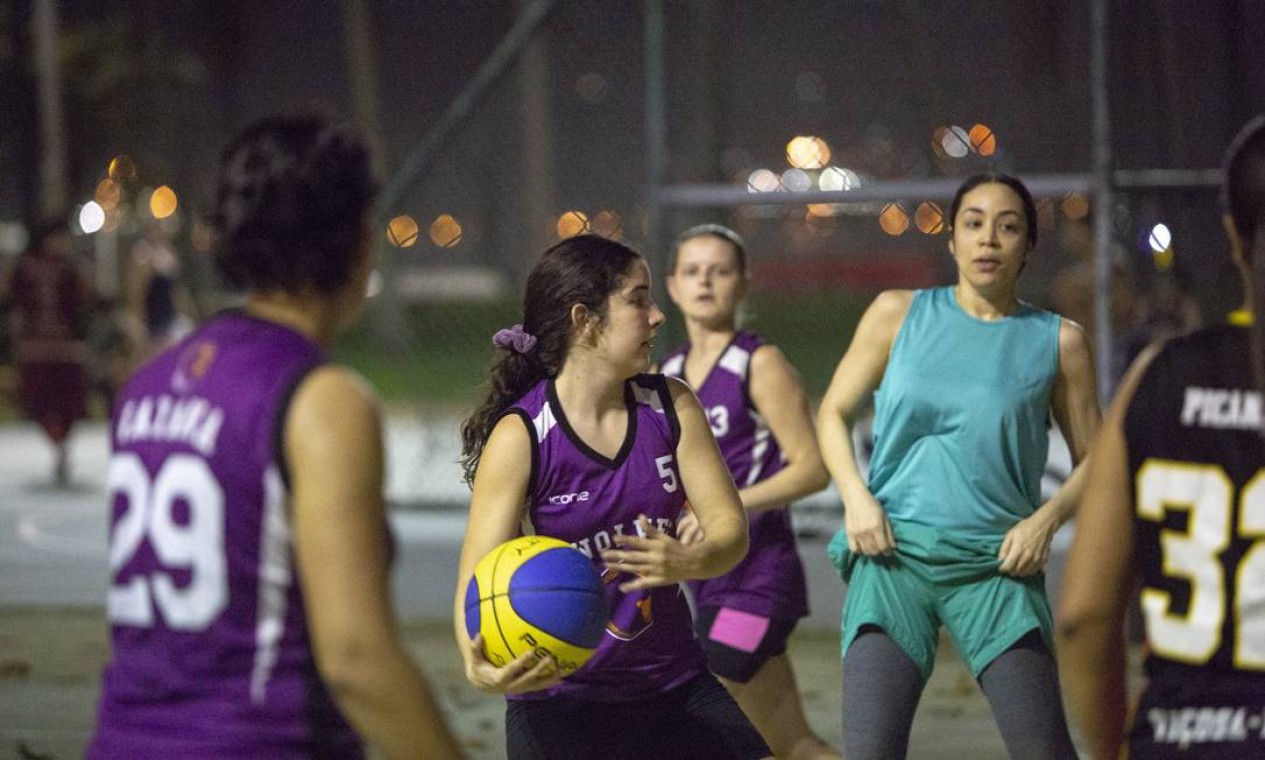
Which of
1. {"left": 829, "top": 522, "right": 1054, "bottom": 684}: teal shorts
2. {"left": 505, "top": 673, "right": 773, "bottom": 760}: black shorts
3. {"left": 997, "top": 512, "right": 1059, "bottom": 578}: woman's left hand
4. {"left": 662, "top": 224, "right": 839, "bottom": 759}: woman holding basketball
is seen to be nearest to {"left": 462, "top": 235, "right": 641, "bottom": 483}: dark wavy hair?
{"left": 505, "top": 673, "right": 773, "bottom": 760}: black shorts

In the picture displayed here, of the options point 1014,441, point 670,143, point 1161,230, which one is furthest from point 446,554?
point 1014,441

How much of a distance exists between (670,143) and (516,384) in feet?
19.8

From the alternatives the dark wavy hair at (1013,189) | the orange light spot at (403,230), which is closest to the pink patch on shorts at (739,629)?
the dark wavy hair at (1013,189)

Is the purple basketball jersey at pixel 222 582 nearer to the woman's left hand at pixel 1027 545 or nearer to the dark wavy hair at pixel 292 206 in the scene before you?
the dark wavy hair at pixel 292 206

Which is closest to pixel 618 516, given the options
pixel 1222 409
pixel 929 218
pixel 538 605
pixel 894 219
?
pixel 538 605

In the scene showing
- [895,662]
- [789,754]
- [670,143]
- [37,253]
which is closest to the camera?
[895,662]

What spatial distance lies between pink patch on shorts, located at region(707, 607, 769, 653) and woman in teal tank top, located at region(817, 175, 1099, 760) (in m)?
0.77

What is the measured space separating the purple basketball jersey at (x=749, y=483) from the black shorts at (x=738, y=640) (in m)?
0.04

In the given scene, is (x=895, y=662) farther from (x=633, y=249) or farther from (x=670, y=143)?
(x=670, y=143)

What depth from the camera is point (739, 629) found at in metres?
6.36

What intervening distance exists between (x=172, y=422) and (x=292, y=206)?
372 mm

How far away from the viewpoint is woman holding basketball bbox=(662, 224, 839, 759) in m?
6.36

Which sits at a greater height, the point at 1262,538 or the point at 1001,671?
the point at 1262,538

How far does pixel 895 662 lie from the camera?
5199 millimetres
